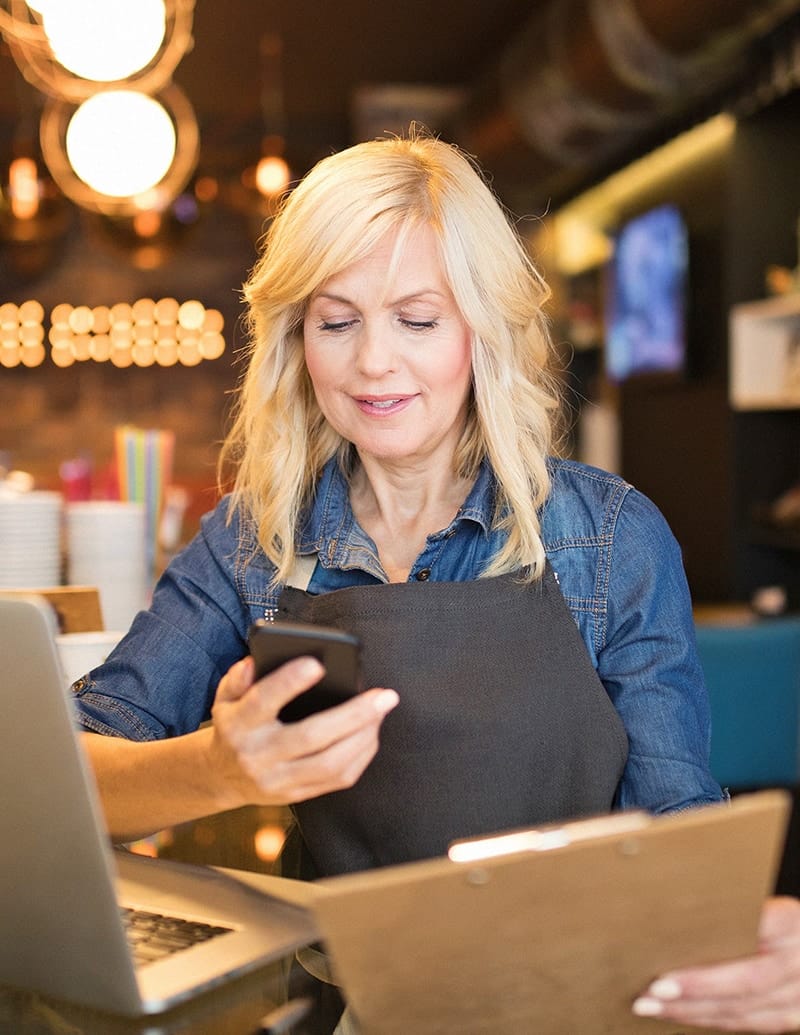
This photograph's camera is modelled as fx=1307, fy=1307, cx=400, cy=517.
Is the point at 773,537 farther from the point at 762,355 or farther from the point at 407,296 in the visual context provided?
the point at 407,296

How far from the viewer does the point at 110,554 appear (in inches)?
93.7

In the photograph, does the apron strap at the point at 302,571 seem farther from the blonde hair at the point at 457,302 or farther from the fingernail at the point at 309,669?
the fingernail at the point at 309,669

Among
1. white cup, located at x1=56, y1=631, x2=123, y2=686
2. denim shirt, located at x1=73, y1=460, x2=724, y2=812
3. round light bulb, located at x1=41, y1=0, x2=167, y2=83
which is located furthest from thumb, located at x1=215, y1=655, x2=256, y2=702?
round light bulb, located at x1=41, y1=0, x2=167, y2=83

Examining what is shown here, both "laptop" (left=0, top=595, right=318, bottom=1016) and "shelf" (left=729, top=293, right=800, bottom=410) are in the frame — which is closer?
"laptop" (left=0, top=595, right=318, bottom=1016)

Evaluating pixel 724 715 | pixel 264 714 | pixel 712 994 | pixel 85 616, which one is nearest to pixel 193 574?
pixel 85 616

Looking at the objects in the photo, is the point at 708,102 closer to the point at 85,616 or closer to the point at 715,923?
the point at 85,616

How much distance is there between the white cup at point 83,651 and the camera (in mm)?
1673

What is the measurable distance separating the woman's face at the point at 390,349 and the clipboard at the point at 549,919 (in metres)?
0.76

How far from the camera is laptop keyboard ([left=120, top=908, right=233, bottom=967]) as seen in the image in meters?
1.04

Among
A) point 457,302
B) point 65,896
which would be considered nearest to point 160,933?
point 65,896

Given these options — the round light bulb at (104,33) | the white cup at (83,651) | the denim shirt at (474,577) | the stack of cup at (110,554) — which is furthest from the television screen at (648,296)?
the white cup at (83,651)

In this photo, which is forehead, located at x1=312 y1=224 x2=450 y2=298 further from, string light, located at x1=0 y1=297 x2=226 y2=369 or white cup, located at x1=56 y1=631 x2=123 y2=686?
string light, located at x1=0 y1=297 x2=226 y2=369

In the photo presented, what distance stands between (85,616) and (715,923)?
1199 millimetres

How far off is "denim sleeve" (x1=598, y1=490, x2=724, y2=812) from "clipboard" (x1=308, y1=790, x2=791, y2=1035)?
491mm
